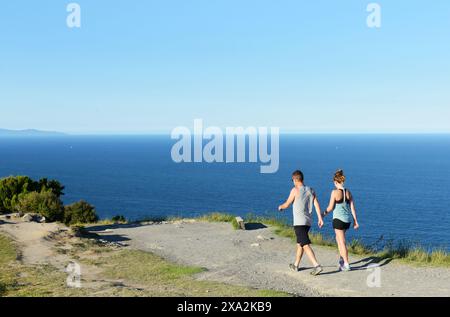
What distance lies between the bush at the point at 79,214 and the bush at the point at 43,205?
1.21 m

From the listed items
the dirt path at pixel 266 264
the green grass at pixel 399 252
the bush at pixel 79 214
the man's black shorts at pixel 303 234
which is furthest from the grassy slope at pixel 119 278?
the bush at pixel 79 214

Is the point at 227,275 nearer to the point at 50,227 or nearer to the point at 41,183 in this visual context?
the point at 50,227

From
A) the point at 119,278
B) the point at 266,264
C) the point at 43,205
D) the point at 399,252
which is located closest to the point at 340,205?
the point at 266,264

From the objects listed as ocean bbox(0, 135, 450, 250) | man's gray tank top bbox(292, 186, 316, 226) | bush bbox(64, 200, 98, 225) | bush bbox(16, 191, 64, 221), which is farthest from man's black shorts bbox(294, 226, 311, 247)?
ocean bbox(0, 135, 450, 250)

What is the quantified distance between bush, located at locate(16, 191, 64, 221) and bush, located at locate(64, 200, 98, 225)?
47.5 inches

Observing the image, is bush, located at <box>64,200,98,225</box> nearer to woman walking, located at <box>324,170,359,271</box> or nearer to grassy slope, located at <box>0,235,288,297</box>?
grassy slope, located at <box>0,235,288,297</box>

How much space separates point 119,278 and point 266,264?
438 centimetres

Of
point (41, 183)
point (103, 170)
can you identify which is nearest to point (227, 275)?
point (41, 183)

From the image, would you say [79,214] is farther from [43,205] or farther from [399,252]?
[399,252]

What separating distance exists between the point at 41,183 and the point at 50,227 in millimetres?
11194

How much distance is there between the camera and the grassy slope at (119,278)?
9.42 meters

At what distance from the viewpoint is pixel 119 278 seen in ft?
38.1

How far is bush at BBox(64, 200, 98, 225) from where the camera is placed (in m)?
25.9

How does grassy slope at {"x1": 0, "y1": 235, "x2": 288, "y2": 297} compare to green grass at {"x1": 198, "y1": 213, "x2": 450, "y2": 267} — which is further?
green grass at {"x1": 198, "y1": 213, "x2": 450, "y2": 267}
